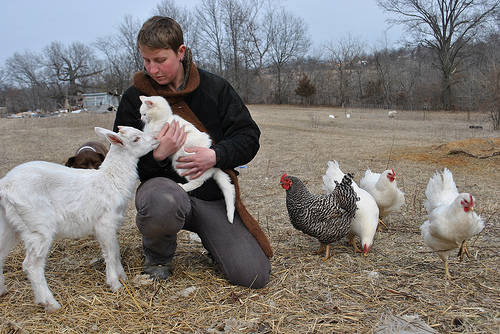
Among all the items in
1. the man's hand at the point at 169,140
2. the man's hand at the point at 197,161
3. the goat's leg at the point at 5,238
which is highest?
the man's hand at the point at 169,140

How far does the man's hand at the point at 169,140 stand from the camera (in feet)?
8.98

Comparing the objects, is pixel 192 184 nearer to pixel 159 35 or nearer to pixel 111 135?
pixel 111 135

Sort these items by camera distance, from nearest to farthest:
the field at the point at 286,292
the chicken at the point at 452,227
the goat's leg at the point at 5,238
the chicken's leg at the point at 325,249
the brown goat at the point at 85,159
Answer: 1. the field at the point at 286,292
2. the goat's leg at the point at 5,238
3. the chicken at the point at 452,227
4. the chicken's leg at the point at 325,249
5. the brown goat at the point at 85,159

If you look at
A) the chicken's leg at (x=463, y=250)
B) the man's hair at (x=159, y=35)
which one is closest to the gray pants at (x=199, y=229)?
the man's hair at (x=159, y=35)

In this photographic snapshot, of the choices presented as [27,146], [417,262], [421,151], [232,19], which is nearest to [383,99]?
[232,19]

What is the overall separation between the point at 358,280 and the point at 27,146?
12.7 m

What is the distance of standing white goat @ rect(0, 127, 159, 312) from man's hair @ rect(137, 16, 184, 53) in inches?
27.7

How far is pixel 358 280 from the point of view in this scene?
2.88m

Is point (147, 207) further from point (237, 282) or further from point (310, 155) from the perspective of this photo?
point (310, 155)

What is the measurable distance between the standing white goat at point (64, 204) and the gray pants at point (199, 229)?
22 cm

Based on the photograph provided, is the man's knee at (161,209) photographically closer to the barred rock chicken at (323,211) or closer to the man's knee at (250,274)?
the man's knee at (250,274)

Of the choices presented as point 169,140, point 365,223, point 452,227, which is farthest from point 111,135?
point 452,227

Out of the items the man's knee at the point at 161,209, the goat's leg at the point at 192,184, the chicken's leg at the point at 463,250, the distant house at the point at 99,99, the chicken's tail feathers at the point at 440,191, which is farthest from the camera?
the distant house at the point at 99,99

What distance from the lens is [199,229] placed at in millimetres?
2947
